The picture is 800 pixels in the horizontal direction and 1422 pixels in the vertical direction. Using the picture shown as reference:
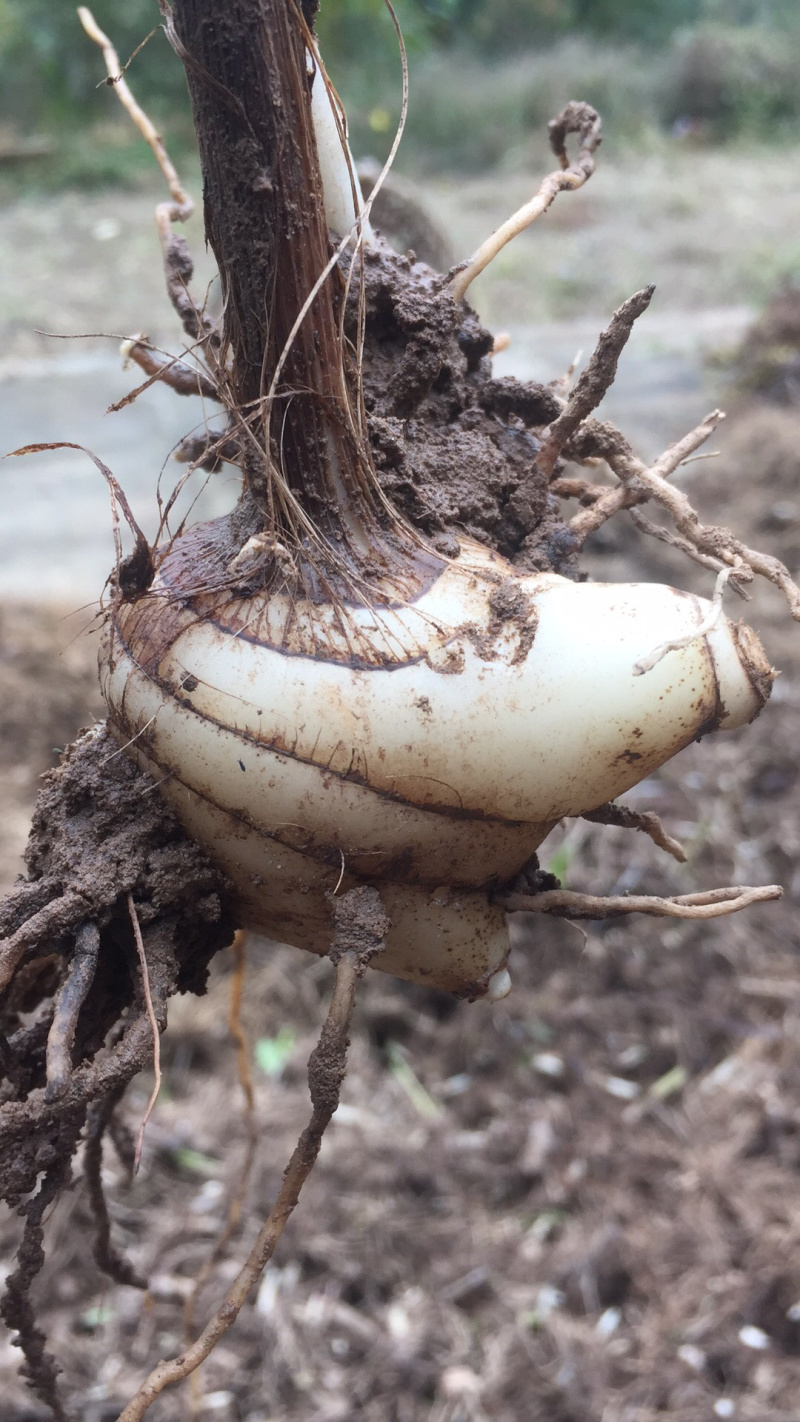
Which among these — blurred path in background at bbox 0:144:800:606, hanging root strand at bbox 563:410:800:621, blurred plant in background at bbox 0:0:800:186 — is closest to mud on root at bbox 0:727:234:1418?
hanging root strand at bbox 563:410:800:621

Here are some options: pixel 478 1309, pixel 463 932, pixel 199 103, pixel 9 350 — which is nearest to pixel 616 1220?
pixel 478 1309

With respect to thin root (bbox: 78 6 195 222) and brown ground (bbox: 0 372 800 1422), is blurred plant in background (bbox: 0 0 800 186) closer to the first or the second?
brown ground (bbox: 0 372 800 1422)

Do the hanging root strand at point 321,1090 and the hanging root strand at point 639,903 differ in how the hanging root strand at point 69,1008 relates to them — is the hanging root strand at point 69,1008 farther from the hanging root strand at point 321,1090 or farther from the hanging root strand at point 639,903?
the hanging root strand at point 639,903

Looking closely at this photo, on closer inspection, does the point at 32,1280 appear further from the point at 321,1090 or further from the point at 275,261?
the point at 275,261

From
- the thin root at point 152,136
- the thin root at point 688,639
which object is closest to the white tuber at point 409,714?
the thin root at point 688,639

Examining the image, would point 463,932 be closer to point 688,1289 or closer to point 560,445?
point 560,445

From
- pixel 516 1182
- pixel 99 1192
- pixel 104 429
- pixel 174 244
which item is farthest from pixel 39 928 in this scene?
pixel 104 429
